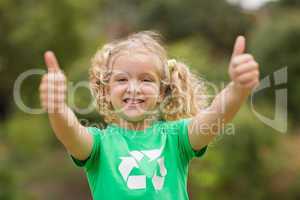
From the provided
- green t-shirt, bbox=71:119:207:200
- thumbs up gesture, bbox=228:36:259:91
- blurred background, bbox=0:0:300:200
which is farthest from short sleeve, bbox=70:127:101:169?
blurred background, bbox=0:0:300:200

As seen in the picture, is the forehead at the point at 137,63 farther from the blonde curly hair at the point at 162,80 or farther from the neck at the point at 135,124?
the neck at the point at 135,124

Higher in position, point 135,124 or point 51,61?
point 51,61

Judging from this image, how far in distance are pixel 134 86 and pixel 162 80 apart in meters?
0.22

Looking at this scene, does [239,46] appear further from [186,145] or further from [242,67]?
[186,145]

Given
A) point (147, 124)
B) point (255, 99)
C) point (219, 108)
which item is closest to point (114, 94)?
point (147, 124)

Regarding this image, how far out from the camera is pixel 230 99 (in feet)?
6.71

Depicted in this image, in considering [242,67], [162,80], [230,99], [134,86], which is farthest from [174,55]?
[242,67]

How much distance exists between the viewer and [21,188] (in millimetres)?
12305

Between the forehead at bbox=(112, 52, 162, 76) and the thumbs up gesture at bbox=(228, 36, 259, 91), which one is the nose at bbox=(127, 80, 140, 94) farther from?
the thumbs up gesture at bbox=(228, 36, 259, 91)

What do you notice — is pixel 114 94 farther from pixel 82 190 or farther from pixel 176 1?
pixel 176 1

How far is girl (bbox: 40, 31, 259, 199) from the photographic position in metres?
2.32

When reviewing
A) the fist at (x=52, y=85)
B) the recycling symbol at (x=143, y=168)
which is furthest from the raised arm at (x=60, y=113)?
the recycling symbol at (x=143, y=168)

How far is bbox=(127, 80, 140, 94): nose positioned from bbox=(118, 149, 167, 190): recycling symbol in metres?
0.24

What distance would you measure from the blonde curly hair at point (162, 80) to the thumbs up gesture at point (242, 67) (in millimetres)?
760
